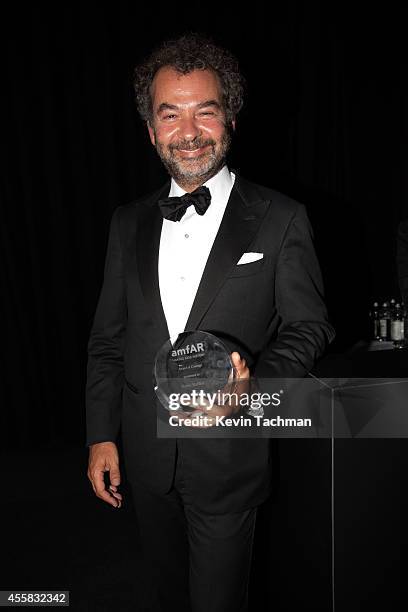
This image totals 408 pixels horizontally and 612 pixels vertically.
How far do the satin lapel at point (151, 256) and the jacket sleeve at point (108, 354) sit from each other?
0.09 m

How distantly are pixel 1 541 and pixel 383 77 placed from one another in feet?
12.6

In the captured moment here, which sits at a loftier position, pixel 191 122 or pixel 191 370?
pixel 191 122

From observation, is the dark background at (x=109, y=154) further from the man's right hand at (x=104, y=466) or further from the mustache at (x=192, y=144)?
the mustache at (x=192, y=144)

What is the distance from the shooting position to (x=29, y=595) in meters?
2.36

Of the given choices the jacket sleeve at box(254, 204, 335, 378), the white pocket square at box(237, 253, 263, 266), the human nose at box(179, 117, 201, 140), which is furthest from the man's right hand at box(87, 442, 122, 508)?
the human nose at box(179, 117, 201, 140)

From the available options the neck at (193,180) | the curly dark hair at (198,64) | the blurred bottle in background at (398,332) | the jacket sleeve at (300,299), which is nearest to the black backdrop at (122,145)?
the blurred bottle in background at (398,332)

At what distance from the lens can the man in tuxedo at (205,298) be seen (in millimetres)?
1409

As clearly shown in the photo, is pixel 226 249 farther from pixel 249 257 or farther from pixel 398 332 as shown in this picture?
pixel 398 332

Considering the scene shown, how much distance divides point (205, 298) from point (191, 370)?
252mm

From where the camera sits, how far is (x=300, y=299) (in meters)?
1.40

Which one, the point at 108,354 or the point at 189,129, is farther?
the point at 108,354

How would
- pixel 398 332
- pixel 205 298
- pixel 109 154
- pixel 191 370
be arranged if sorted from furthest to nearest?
pixel 109 154 < pixel 398 332 < pixel 205 298 < pixel 191 370

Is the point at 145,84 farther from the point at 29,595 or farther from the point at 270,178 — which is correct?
the point at 270,178

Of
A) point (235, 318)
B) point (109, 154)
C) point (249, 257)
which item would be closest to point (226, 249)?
point (249, 257)
